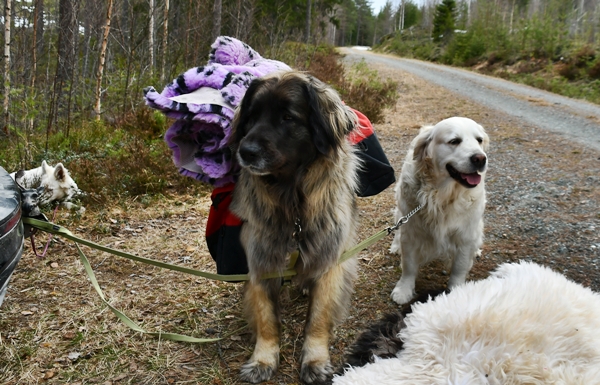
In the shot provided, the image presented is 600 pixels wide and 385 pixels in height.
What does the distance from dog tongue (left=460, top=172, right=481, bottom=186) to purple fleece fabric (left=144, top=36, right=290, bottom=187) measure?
1410 mm

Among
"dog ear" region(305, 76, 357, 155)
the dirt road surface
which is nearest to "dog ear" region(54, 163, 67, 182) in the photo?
the dirt road surface

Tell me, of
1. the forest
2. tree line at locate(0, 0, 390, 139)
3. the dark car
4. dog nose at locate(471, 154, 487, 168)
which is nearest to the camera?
the dark car

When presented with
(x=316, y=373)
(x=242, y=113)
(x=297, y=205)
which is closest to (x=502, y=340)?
(x=316, y=373)

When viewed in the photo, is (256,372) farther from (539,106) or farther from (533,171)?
(539,106)

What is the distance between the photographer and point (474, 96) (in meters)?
13.0

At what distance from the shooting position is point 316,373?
232 centimetres

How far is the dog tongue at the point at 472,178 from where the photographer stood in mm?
2764

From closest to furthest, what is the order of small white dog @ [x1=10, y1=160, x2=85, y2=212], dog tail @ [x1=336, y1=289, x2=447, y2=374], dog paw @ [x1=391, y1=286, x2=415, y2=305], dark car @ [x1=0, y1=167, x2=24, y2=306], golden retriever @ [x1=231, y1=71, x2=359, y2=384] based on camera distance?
dark car @ [x1=0, y1=167, x2=24, y2=306], dog tail @ [x1=336, y1=289, x2=447, y2=374], golden retriever @ [x1=231, y1=71, x2=359, y2=384], dog paw @ [x1=391, y1=286, x2=415, y2=305], small white dog @ [x1=10, y1=160, x2=85, y2=212]

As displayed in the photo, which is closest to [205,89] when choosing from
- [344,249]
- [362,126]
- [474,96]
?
[362,126]

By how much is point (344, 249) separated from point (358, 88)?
8.97 metres

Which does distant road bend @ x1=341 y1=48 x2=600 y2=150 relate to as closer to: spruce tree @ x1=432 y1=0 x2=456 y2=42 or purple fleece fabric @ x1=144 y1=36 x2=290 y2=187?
purple fleece fabric @ x1=144 y1=36 x2=290 y2=187

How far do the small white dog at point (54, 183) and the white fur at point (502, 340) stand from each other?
3789 millimetres

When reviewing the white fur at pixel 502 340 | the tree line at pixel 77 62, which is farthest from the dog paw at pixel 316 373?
the tree line at pixel 77 62

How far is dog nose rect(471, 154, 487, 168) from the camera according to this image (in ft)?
8.93
